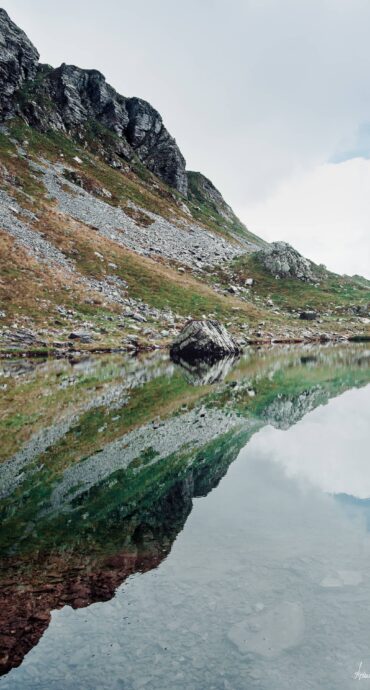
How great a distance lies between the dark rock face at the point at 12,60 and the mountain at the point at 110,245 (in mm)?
362

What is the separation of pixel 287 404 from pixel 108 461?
45.8ft

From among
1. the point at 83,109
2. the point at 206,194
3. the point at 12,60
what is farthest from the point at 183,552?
the point at 206,194

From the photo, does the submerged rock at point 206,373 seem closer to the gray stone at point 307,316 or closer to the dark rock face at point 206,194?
the gray stone at point 307,316

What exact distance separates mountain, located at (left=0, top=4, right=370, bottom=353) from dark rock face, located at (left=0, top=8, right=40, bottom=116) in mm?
362

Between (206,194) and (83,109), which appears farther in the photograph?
(206,194)

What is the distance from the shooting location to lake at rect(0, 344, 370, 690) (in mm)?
6062

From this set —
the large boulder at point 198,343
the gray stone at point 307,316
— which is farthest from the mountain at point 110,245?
the large boulder at point 198,343

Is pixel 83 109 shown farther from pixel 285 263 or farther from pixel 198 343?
pixel 198 343

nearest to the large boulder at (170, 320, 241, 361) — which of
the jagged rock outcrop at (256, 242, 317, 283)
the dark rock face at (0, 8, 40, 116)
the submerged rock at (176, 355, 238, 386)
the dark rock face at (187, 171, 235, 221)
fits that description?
the submerged rock at (176, 355, 238, 386)

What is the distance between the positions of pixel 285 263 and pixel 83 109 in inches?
3455

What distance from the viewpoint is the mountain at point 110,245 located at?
206ft

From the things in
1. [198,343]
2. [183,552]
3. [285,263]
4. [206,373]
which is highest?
[285,263]

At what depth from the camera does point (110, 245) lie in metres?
88.7

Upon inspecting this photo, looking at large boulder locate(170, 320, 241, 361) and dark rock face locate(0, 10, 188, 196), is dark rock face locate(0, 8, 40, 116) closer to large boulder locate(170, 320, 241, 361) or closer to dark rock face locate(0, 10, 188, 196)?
dark rock face locate(0, 10, 188, 196)
